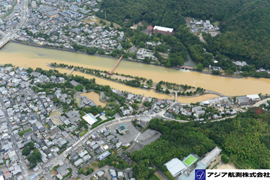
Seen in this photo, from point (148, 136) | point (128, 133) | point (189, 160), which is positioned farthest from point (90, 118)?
point (189, 160)

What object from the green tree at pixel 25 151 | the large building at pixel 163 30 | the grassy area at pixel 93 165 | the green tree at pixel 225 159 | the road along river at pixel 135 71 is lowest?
the green tree at pixel 25 151

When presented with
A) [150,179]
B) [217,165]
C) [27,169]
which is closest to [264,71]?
[217,165]

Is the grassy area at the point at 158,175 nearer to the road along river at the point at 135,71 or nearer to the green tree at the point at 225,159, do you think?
the green tree at the point at 225,159

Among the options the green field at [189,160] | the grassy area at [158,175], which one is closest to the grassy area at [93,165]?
the grassy area at [158,175]

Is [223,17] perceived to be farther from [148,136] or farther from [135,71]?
[148,136]

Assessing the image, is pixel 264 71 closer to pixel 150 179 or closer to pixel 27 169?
pixel 150 179
